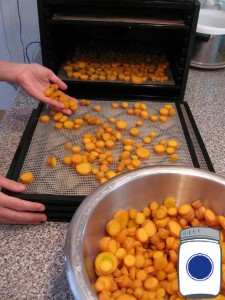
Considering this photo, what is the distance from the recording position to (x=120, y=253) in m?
0.53

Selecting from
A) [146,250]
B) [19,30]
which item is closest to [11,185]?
[146,250]

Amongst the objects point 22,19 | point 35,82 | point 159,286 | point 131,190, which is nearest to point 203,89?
point 35,82

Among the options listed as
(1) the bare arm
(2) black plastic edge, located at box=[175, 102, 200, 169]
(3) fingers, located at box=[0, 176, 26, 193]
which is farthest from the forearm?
(2) black plastic edge, located at box=[175, 102, 200, 169]

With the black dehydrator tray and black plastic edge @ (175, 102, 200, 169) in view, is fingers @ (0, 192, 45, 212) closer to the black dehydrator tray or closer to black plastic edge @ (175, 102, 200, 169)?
the black dehydrator tray

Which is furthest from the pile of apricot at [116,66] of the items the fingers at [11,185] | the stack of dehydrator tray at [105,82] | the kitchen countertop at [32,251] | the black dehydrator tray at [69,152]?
the fingers at [11,185]

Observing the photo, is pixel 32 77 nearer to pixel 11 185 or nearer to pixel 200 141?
pixel 11 185

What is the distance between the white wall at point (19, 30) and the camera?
5.46ft

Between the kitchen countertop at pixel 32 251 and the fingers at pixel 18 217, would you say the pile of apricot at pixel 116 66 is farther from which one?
the fingers at pixel 18 217

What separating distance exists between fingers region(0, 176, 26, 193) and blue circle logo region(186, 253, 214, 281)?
40 centimetres

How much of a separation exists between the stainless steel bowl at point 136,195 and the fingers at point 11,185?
0.22m

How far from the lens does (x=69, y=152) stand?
846mm

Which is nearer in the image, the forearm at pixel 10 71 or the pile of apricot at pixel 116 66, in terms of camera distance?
the forearm at pixel 10 71

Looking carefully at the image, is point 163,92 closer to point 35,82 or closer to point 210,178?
point 35,82

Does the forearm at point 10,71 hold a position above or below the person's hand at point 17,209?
above
